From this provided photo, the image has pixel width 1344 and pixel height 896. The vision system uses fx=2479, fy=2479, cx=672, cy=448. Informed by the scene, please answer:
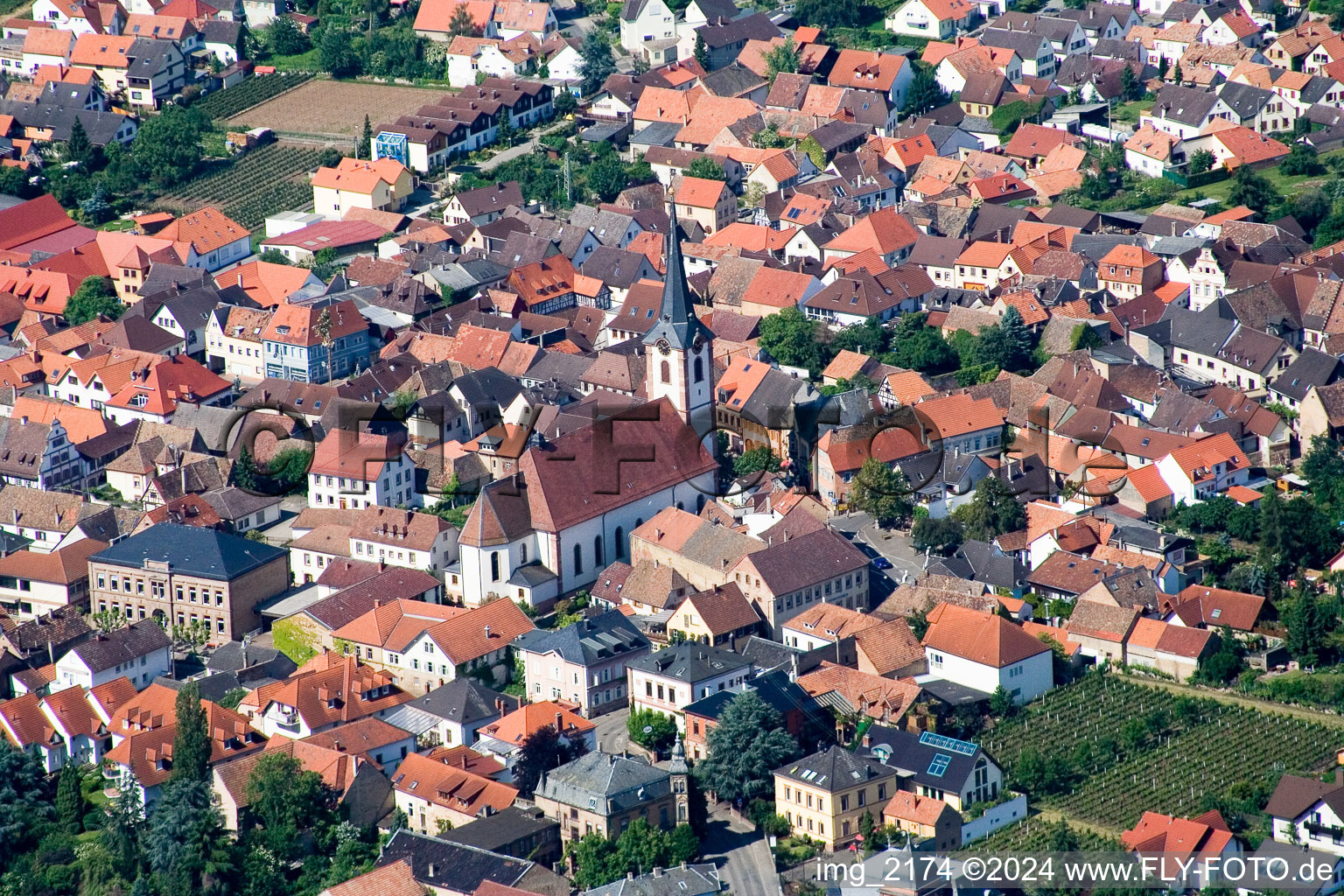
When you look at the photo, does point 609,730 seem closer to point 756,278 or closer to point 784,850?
point 784,850

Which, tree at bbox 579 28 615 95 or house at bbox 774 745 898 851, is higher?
tree at bbox 579 28 615 95

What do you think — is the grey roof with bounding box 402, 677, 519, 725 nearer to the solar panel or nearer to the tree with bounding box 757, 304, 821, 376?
the solar panel

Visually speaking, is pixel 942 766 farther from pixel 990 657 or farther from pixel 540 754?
pixel 540 754

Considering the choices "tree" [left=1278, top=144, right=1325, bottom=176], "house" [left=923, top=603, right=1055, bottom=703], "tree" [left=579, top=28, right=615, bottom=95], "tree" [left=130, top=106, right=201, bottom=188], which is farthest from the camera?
"tree" [left=579, top=28, right=615, bottom=95]

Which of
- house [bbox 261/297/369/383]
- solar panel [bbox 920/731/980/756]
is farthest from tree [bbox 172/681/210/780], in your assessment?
house [bbox 261/297/369/383]

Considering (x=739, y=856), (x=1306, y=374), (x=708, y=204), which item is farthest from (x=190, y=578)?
(x=1306, y=374)

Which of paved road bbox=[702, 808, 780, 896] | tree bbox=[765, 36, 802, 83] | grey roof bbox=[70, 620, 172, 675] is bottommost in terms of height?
paved road bbox=[702, 808, 780, 896]

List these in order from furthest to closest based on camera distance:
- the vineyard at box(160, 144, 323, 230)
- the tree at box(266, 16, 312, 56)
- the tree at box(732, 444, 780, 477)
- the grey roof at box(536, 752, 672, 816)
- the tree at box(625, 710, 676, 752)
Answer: the tree at box(266, 16, 312, 56) < the vineyard at box(160, 144, 323, 230) < the tree at box(732, 444, 780, 477) < the tree at box(625, 710, 676, 752) < the grey roof at box(536, 752, 672, 816)
